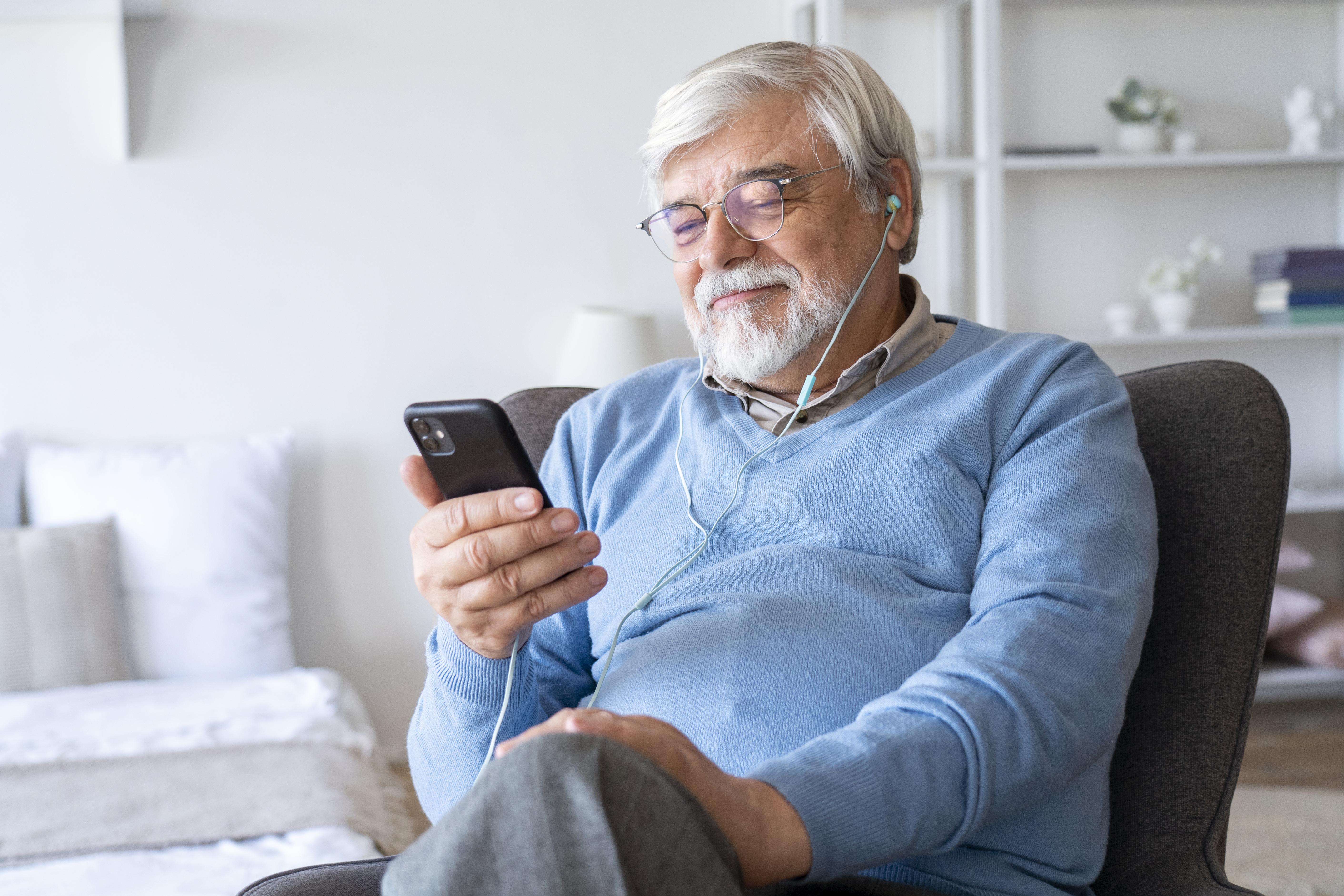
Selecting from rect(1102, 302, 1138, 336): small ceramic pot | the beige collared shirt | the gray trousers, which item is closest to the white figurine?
rect(1102, 302, 1138, 336): small ceramic pot

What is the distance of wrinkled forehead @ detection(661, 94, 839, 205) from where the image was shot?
4.05 feet

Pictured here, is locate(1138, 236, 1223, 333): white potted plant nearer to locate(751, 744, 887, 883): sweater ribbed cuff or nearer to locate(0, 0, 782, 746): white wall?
locate(0, 0, 782, 746): white wall

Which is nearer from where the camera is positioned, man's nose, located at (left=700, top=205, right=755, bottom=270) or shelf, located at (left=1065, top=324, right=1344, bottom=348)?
man's nose, located at (left=700, top=205, right=755, bottom=270)

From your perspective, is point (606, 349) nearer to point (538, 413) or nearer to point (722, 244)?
point (538, 413)

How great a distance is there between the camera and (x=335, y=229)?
2744 mm

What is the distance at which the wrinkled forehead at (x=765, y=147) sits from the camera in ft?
4.05

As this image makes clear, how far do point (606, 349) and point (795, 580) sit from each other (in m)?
1.65

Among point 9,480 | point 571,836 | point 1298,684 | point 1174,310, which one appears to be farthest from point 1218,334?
point 9,480

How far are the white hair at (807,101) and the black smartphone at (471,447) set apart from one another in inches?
20.6

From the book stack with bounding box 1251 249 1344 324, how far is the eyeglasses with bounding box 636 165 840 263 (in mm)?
2170

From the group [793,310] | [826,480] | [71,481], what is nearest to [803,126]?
[793,310]

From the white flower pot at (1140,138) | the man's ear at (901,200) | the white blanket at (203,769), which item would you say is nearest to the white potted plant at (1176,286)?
the white flower pot at (1140,138)

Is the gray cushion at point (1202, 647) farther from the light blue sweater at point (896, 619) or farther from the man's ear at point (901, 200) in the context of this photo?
the man's ear at point (901, 200)

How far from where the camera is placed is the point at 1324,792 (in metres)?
2.46
